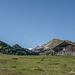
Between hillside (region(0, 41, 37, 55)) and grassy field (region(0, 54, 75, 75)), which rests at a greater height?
hillside (region(0, 41, 37, 55))

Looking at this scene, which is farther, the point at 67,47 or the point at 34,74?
the point at 67,47

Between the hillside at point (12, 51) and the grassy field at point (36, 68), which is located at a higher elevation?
the hillside at point (12, 51)

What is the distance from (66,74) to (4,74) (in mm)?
6037

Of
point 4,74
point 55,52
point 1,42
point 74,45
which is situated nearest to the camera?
point 4,74

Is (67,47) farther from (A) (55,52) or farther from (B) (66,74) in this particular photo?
(B) (66,74)

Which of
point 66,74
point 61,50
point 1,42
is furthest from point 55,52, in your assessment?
point 1,42

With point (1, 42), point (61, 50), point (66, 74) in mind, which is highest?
point (1, 42)

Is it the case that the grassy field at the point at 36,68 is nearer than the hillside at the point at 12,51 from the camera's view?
Yes

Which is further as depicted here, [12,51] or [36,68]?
[12,51]

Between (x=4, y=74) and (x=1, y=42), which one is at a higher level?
(x=1, y=42)

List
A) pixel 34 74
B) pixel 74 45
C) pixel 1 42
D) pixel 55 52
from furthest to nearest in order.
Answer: pixel 1 42 < pixel 55 52 < pixel 74 45 < pixel 34 74

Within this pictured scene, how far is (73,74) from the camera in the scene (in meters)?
13.5

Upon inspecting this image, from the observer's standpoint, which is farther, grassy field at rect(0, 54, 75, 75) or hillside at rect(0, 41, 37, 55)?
hillside at rect(0, 41, 37, 55)

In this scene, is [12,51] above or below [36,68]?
above
